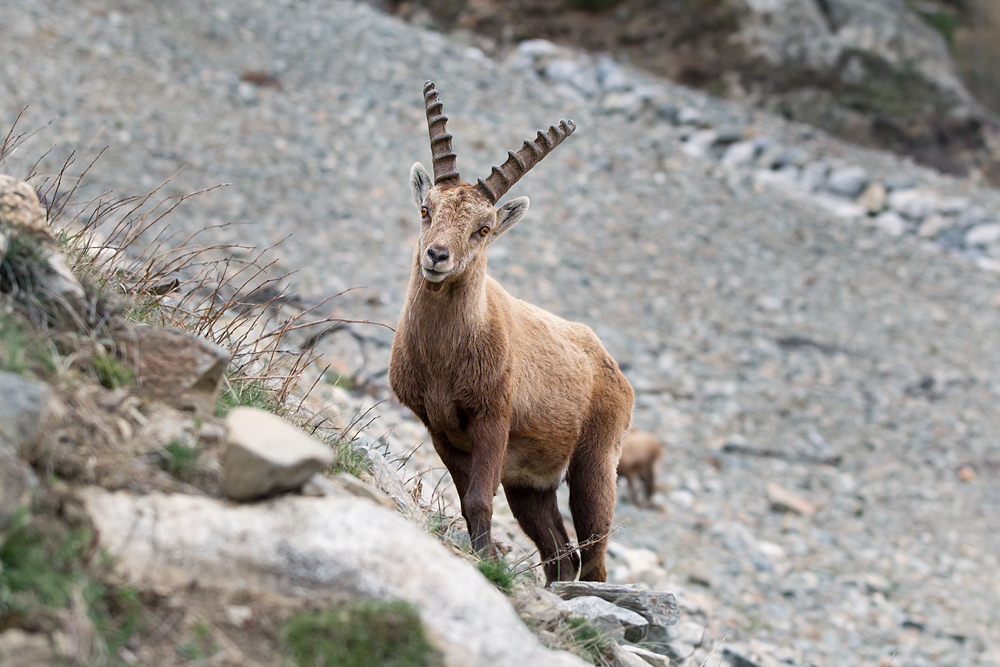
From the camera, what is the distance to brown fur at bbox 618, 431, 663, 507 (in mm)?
12203

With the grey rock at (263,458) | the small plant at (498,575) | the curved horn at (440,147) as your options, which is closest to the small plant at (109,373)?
the grey rock at (263,458)

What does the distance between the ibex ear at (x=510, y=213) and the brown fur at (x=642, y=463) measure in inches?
238

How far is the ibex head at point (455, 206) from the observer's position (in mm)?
5637

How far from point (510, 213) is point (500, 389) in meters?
1.53

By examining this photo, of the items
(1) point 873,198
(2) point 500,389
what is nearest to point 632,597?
(2) point 500,389

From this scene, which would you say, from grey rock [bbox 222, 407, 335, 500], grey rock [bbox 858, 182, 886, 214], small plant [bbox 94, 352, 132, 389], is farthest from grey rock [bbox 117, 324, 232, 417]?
grey rock [bbox 858, 182, 886, 214]

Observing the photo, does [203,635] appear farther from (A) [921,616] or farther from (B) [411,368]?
→ (A) [921,616]

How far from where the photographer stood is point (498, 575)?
4.93m

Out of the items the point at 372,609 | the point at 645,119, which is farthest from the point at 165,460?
the point at 645,119

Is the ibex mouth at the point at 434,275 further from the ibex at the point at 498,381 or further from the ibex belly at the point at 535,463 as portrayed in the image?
the ibex belly at the point at 535,463

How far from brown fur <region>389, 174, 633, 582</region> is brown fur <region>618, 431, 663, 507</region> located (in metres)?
5.26

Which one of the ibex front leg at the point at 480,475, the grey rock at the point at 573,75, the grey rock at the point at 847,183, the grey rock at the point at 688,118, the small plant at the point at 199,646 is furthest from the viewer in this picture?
the grey rock at the point at 573,75

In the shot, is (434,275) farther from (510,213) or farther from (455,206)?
(510,213)

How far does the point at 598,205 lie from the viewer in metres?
19.5
